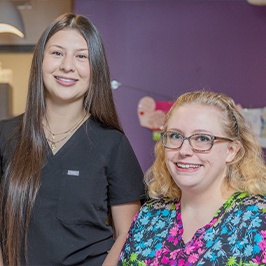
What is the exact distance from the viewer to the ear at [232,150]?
5.47ft

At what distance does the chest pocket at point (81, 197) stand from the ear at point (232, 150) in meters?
0.41

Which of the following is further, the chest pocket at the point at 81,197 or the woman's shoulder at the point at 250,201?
the chest pocket at the point at 81,197

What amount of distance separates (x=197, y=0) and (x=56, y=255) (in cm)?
315

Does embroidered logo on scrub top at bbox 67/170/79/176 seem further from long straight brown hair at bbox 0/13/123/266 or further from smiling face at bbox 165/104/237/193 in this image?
smiling face at bbox 165/104/237/193

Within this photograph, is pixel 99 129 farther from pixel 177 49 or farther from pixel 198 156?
pixel 177 49

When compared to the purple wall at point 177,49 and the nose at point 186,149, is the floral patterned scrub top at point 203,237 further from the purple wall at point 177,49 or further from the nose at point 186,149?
the purple wall at point 177,49

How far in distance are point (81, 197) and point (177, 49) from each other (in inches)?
116

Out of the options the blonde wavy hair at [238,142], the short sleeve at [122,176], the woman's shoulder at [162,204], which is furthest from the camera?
the short sleeve at [122,176]

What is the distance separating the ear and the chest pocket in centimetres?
41

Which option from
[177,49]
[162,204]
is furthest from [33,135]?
[177,49]

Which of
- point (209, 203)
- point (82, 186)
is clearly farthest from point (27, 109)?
point (209, 203)

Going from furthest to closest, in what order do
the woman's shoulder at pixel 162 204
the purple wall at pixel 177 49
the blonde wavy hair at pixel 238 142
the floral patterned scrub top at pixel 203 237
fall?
the purple wall at pixel 177 49
the woman's shoulder at pixel 162 204
the blonde wavy hair at pixel 238 142
the floral patterned scrub top at pixel 203 237

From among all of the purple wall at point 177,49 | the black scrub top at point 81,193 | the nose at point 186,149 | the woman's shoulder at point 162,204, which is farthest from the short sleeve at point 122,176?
the purple wall at point 177,49

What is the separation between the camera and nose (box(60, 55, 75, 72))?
71.4 inches
